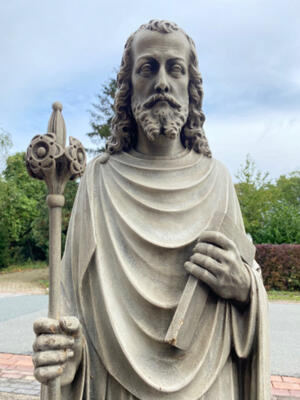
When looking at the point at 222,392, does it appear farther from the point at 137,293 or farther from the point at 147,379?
the point at 137,293

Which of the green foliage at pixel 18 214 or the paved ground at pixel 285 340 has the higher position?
the green foliage at pixel 18 214

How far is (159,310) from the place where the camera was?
1666 mm

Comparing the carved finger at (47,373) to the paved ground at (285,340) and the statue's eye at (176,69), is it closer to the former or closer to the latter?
the statue's eye at (176,69)

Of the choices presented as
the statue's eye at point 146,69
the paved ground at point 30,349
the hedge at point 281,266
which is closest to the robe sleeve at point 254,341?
the statue's eye at point 146,69

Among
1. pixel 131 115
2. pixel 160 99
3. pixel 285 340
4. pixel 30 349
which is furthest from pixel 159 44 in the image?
pixel 285 340

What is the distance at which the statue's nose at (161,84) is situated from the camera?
5.85ft

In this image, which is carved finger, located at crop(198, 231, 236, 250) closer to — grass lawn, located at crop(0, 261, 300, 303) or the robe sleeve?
the robe sleeve

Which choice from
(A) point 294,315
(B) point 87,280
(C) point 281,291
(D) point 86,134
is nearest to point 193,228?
(B) point 87,280

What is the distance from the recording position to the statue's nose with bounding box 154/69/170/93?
1784 millimetres

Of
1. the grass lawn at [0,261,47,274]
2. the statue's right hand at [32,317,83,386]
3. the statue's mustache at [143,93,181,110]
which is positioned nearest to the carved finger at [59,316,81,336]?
the statue's right hand at [32,317,83,386]

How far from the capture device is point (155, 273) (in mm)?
1724

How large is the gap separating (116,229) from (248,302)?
2.22ft

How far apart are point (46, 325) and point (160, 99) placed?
111 centimetres

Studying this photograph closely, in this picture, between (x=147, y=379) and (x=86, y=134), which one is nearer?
(x=147, y=379)
